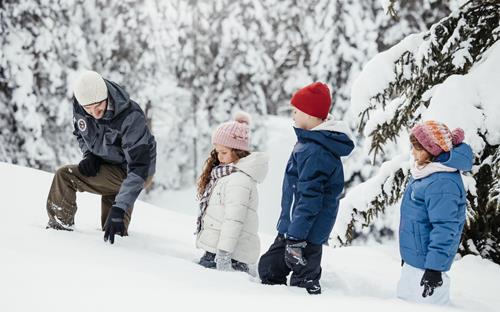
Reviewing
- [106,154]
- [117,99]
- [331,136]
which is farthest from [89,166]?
[331,136]

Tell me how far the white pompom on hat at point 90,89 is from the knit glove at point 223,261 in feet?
5.79

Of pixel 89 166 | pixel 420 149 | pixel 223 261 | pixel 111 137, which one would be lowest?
pixel 223 261

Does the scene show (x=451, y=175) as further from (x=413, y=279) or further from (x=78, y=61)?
(x=78, y=61)

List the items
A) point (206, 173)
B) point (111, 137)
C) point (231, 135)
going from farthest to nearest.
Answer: point (206, 173) < point (111, 137) < point (231, 135)

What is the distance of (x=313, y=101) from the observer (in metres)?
4.55

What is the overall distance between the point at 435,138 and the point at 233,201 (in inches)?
70.7

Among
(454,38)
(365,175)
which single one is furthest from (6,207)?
(365,175)

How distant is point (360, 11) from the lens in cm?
1777

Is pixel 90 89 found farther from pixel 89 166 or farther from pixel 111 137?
pixel 89 166

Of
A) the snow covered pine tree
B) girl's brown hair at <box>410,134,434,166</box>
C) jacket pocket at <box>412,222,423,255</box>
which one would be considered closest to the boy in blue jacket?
girl's brown hair at <box>410,134,434,166</box>

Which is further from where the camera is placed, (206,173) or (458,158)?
(206,173)

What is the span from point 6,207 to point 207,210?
2.37 meters

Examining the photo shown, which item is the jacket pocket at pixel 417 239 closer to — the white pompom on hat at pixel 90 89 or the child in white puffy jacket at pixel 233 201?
the child in white puffy jacket at pixel 233 201

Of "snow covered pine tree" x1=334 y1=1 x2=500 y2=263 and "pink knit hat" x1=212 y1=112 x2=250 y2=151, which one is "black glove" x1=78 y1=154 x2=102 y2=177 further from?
"snow covered pine tree" x1=334 y1=1 x2=500 y2=263
